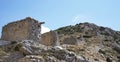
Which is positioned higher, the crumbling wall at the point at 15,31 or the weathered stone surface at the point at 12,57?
the crumbling wall at the point at 15,31

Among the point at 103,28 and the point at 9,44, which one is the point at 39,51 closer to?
the point at 9,44

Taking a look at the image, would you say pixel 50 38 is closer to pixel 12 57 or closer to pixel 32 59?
pixel 12 57

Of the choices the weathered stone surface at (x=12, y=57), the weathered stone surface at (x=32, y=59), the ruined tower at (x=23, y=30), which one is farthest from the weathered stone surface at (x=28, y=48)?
the ruined tower at (x=23, y=30)

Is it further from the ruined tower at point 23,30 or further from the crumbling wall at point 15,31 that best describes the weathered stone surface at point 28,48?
the crumbling wall at point 15,31

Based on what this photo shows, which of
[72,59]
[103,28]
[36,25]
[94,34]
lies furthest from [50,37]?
[103,28]

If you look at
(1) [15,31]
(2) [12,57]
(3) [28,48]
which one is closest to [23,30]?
(1) [15,31]

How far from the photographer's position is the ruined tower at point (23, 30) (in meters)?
23.6

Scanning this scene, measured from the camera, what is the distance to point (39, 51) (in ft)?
66.7

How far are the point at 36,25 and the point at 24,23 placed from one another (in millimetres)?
1248

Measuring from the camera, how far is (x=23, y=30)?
23.8m

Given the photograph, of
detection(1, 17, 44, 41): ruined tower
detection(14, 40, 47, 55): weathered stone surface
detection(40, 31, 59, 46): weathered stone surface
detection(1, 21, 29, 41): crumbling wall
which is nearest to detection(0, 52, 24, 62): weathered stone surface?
detection(14, 40, 47, 55): weathered stone surface

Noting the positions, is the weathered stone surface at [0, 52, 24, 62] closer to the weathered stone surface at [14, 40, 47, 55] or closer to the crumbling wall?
the weathered stone surface at [14, 40, 47, 55]

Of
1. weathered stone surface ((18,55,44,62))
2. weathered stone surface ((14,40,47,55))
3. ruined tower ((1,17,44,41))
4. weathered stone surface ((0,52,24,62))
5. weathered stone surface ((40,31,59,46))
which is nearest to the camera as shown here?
weathered stone surface ((18,55,44,62))

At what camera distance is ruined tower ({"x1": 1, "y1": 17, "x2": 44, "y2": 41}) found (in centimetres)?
2364
